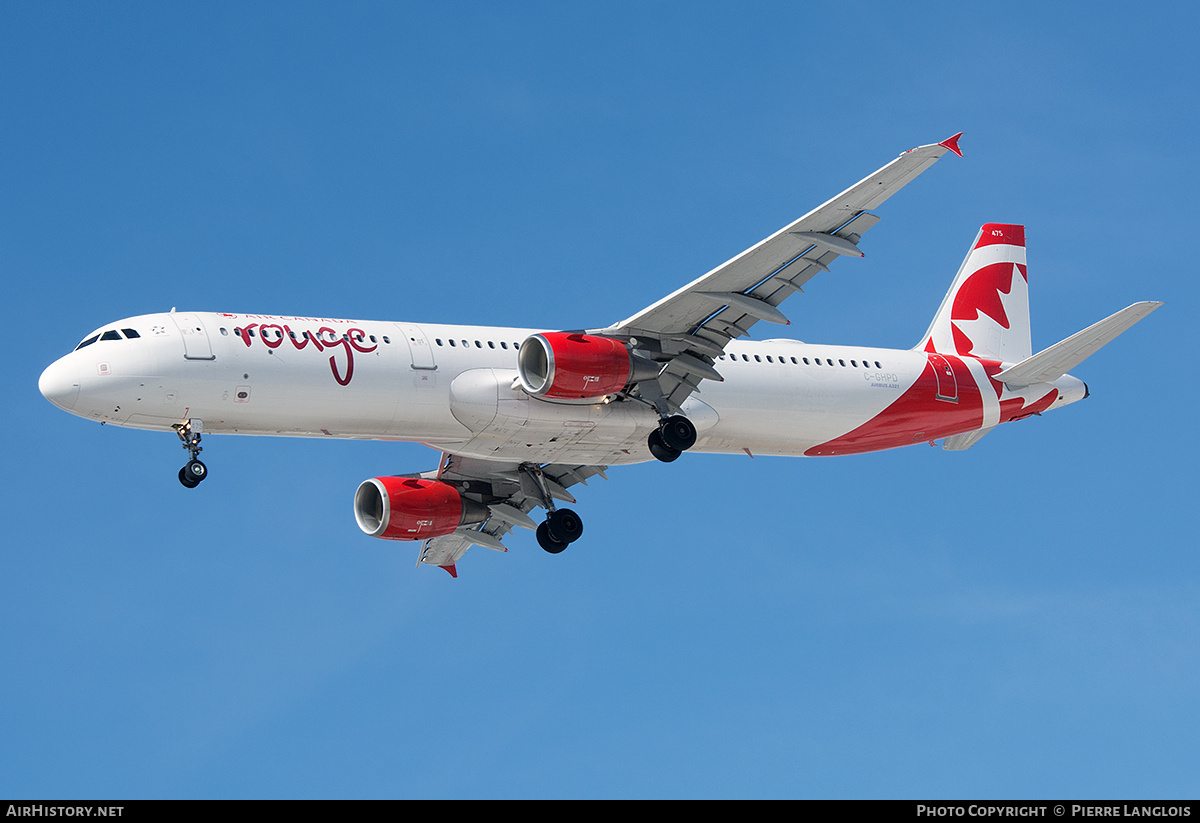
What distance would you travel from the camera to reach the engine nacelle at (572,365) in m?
33.8

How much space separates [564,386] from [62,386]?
11358 mm

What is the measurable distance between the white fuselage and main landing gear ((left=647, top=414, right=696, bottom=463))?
0.42 m

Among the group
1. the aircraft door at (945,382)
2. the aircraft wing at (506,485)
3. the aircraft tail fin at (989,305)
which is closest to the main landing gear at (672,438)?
the aircraft wing at (506,485)

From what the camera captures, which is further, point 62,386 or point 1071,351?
point 1071,351

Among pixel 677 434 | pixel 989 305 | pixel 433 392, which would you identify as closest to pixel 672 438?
pixel 677 434

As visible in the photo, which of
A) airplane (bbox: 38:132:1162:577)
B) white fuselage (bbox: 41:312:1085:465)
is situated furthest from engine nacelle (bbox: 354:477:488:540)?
white fuselage (bbox: 41:312:1085:465)

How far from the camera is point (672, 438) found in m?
35.7

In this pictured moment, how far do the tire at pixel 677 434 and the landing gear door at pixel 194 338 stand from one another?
36.3 ft

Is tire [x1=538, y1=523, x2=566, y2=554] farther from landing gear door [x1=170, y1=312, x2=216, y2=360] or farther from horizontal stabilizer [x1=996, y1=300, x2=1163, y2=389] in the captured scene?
horizontal stabilizer [x1=996, y1=300, x2=1163, y2=389]

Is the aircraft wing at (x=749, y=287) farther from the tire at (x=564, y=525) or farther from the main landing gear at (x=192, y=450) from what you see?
the main landing gear at (x=192, y=450)

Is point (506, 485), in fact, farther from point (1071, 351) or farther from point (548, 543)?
point (1071, 351)

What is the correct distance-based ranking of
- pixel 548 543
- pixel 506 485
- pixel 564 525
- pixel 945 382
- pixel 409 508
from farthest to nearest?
1. pixel 506 485
2. pixel 548 543
3. pixel 564 525
4. pixel 409 508
5. pixel 945 382

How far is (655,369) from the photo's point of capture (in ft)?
115

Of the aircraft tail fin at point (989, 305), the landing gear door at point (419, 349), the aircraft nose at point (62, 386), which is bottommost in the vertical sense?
the aircraft nose at point (62, 386)
